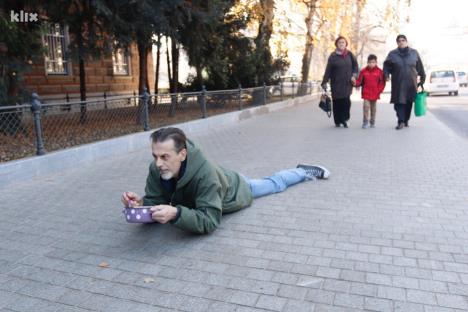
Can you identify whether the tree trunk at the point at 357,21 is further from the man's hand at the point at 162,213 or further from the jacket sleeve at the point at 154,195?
the man's hand at the point at 162,213

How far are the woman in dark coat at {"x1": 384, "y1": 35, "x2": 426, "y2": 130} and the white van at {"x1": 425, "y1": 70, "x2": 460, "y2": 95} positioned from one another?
18.2m

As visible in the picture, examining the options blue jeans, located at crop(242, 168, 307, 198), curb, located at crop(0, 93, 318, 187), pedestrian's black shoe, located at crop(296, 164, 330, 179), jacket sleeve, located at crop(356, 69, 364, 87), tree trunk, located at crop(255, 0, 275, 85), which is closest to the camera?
blue jeans, located at crop(242, 168, 307, 198)

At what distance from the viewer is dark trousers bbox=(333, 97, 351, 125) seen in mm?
10786

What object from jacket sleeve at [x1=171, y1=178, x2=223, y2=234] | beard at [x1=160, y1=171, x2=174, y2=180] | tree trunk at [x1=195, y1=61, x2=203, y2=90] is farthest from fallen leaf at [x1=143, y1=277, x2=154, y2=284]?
tree trunk at [x1=195, y1=61, x2=203, y2=90]

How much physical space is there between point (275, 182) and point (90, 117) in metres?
4.67

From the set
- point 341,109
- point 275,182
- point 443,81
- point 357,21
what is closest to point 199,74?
point 341,109

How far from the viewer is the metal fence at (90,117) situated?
6730 millimetres

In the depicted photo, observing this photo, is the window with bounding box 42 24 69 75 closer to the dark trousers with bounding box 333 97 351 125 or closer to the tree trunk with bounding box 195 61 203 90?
the tree trunk with bounding box 195 61 203 90

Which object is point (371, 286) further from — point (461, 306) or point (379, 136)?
point (379, 136)

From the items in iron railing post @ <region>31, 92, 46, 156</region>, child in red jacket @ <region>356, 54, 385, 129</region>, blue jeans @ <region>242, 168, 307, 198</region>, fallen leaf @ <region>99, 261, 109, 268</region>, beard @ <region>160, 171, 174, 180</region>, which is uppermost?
child in red jacket @ <region>356, 54, 385, 129</region>

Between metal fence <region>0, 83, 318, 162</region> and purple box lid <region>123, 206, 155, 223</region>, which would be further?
metal fence <region>0, 83, 318, 162</region>

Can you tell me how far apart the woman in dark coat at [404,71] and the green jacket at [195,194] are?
7.41 meters

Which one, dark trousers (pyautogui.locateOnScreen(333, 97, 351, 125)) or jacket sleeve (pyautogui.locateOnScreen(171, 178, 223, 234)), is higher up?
dark trousers (pyautogui.locateOnScreen(333, 97, 351, 125))

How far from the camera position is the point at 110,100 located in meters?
8.42
